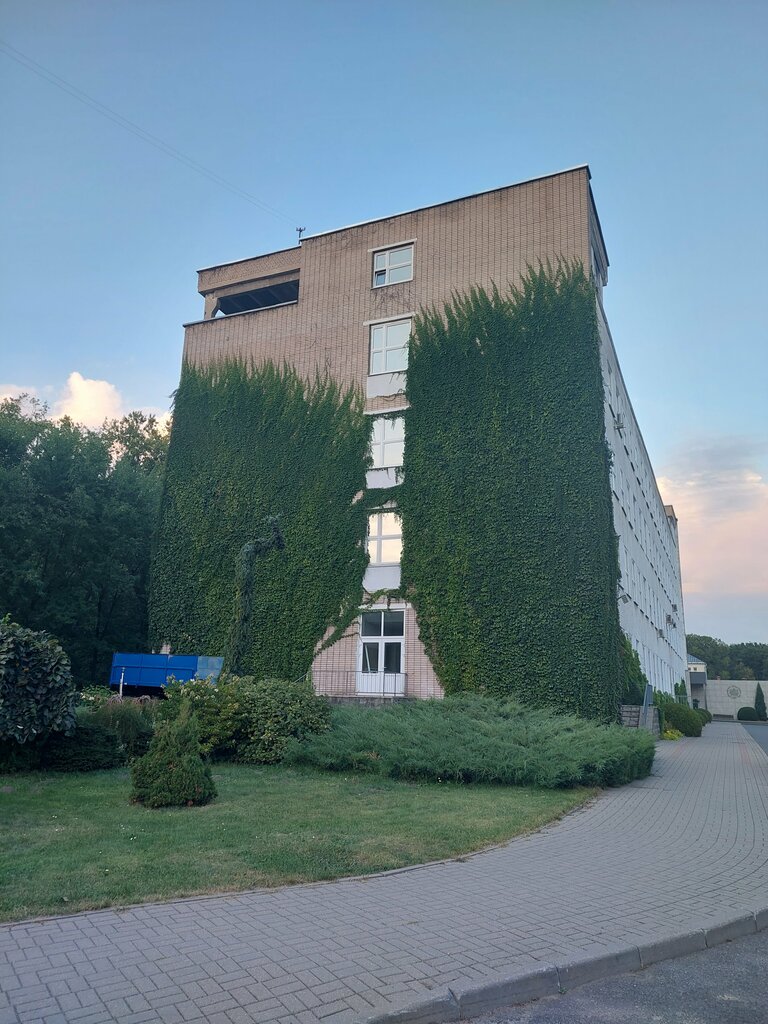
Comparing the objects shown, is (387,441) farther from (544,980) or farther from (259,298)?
(544,980)

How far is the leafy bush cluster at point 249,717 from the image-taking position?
1420cm

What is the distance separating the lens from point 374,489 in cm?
2602

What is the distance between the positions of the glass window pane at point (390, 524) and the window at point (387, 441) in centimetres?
178

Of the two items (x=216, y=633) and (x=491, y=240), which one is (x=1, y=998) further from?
(x=491, y=240)

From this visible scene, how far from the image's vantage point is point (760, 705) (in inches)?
2808

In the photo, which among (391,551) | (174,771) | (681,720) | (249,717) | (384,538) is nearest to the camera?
(174,771)

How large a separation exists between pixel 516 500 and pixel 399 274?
10510 mm

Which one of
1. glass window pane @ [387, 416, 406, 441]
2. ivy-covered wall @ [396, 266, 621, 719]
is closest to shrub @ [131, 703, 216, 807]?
ivy-covered wall @ [396, 266, 621, 719]

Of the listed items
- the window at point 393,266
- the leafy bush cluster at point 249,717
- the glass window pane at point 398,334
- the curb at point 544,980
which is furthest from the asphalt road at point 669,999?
the window at point 393,266

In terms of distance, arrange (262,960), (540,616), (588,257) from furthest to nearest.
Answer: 1. (588,257)
2. (540,616)
3. (262,960)

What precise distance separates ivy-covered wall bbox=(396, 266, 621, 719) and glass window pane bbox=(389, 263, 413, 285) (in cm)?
273

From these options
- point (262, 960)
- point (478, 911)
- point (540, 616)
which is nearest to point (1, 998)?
point (262, 960)

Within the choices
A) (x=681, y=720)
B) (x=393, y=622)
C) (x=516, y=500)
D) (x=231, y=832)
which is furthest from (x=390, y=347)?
(x=231, y=832)

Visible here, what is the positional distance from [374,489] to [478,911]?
20.5 m
